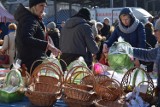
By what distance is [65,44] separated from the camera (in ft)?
13.1

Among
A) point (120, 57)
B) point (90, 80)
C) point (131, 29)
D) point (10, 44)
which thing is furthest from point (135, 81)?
point (10, 44)

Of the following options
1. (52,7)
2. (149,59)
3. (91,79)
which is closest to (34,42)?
(91,79)

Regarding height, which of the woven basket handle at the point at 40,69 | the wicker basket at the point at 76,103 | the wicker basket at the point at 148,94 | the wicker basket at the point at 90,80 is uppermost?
the woven basket handle at the point at 40,69

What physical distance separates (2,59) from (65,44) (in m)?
2.50

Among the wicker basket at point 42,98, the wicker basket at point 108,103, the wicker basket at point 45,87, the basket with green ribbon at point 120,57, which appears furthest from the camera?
the basket with green ribbon at point 120,57

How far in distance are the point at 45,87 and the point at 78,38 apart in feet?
5.30

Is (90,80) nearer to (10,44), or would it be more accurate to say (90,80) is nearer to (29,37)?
(29,37)

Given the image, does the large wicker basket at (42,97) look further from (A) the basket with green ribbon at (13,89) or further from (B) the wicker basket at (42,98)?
(A) the basket with green ribbon at (13,89)

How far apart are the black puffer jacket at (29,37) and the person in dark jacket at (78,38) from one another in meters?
0.85

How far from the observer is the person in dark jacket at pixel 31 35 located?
280 cm

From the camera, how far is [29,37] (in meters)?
2.77

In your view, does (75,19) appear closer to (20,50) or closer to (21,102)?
(20,50)

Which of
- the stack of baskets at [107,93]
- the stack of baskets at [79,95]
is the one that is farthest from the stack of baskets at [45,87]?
the stack of baskets at [107,93]

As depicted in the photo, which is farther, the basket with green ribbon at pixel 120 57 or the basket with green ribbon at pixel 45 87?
the basket with green ribbon at pixel 120 57
